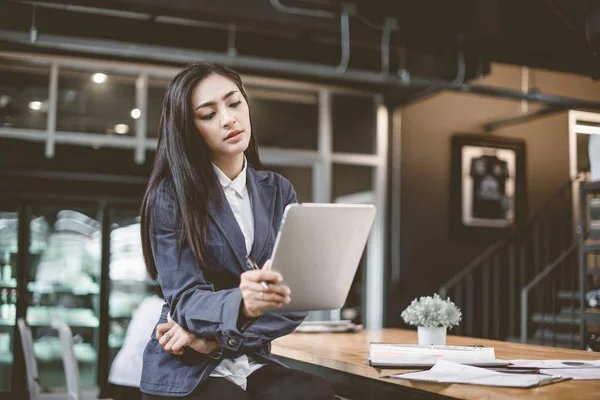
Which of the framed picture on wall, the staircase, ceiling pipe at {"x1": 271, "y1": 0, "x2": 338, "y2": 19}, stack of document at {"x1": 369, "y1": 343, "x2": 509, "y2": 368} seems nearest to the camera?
stack of document at {"x1": 369, "y1": 343, "x2": 509, "y2": 368}

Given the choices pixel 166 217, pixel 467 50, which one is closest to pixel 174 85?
pixel 166 217

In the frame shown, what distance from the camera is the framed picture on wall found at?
27.1 ft

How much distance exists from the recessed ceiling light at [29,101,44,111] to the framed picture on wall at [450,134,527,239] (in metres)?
4.49

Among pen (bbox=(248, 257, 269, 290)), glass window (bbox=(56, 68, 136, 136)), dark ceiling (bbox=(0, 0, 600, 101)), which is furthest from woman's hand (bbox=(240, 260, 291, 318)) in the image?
glass window (bbox=(56, 68, 136, 136))

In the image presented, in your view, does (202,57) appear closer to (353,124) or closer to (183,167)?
(353,124)

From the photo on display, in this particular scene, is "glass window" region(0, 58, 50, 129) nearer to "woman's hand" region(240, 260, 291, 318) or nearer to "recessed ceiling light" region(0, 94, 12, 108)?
"recessed ceiling light" region(0, 94, 12, 108)

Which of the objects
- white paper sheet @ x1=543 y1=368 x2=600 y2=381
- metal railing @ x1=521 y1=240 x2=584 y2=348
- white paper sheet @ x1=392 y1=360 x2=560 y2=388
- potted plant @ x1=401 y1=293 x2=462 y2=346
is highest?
potted plant @ x1=401 y1=293 x2=462 y2=346

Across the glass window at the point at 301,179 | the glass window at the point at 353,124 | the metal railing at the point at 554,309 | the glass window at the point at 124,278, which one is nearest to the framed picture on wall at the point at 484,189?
the metal railing at the point at 554,309

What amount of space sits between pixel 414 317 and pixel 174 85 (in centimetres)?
107

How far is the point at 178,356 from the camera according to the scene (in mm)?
1584

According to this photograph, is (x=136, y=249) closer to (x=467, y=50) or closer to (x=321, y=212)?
(x=467, y=50)

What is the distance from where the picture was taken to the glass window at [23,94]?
654 cm

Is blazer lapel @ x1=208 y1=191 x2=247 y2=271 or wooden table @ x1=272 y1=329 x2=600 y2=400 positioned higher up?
blazer lapel @ x1=208 y1=191 x2=247 y2=271

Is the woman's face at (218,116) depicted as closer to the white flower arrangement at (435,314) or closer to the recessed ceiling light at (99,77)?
the white flower arrangement at (435,314)
